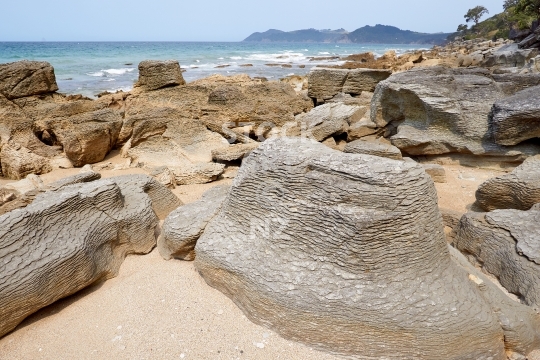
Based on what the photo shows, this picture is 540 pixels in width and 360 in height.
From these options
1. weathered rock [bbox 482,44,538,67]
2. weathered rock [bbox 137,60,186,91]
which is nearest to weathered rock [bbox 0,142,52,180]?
weathered rock [bbox 137,60,186,91]

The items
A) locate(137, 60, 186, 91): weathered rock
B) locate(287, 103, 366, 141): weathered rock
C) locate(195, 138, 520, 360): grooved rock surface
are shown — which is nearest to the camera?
locate(195, 138, 520, 360): grooved rock surface

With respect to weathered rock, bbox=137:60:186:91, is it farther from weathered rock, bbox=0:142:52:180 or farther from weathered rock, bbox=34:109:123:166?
weathered rock, bbox=0:142:52:180

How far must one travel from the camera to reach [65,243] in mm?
2926

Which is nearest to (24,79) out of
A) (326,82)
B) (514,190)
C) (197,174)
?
(197,174)

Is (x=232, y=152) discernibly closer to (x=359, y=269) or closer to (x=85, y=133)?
(x=85, y=133)

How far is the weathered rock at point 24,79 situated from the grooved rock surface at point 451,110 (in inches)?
264

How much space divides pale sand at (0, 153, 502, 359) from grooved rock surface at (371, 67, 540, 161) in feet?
16.3

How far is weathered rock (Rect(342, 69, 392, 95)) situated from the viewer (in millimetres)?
9352

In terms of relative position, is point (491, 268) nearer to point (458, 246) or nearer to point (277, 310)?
point (458, 246)

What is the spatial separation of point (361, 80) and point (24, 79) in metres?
7.65

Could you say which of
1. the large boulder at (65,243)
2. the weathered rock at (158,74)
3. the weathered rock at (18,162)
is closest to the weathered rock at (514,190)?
the large boulder at (65,243)

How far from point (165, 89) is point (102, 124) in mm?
1555

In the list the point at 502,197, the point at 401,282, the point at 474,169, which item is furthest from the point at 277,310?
the point at 474,169

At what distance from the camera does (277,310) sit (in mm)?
2594
